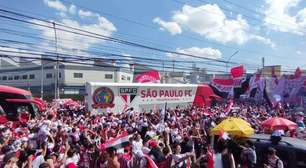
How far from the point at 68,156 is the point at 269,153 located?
4540mm

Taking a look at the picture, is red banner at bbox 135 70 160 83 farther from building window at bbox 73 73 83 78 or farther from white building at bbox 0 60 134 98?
building window at bbox 73 73 83 78

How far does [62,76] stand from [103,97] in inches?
2204

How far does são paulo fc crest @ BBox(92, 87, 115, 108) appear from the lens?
2667 cm

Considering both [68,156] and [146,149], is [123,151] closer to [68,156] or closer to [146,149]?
[146,149]

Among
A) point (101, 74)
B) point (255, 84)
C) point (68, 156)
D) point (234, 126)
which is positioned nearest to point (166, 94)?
point (255, 84)

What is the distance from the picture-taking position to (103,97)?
2705 centimetres

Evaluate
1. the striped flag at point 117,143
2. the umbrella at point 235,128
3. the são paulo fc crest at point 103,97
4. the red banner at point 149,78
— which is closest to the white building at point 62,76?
the red banner at point 149,78

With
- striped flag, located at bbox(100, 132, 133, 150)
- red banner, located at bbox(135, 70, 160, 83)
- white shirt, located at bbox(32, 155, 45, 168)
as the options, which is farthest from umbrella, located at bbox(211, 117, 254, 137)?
red banner, located at bbox(135, 70, 160, 83)

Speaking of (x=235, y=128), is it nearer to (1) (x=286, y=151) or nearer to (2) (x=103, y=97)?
(1) (x=286, y=151)

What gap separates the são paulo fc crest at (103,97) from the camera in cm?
2667

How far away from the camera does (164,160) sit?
28.1 ft

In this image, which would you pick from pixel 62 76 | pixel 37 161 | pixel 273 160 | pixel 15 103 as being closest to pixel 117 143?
pixel 37 161

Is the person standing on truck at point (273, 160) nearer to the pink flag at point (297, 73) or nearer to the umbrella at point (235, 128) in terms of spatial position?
the umbrella at point (235, 128)

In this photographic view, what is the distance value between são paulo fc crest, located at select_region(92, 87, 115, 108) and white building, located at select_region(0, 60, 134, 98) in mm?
48204
